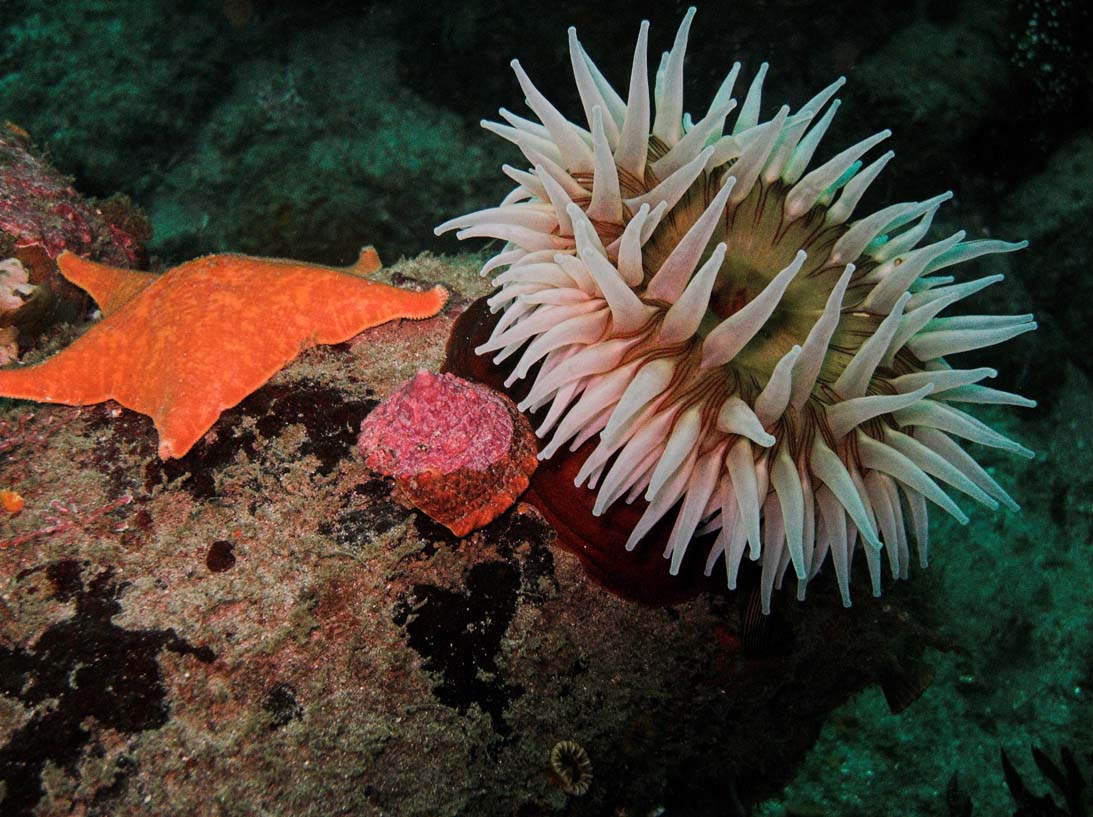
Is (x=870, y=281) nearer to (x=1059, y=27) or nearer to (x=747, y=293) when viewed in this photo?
(x=747, y=293)

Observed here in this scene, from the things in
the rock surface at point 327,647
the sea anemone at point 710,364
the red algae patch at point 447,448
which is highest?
the sea anemone at point 710,364

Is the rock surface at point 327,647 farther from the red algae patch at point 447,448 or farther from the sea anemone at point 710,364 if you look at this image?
the sea anemone at point 710,364

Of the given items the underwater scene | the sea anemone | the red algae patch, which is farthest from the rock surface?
the sea anemone

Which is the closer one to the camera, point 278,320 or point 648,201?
point 648,201

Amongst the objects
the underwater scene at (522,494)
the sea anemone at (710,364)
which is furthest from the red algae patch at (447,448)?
the sea anemone at (710,364)

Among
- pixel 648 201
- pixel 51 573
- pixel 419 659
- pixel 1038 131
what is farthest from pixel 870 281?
pixel 1038 131

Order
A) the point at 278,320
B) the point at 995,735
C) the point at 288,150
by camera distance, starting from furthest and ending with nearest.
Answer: the point at 288,150, the point at 995,735, the point at 278,320
